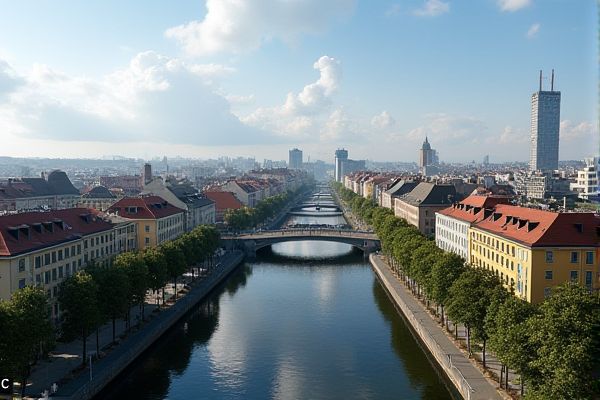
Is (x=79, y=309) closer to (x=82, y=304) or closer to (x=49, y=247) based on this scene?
(x=82, y=304)

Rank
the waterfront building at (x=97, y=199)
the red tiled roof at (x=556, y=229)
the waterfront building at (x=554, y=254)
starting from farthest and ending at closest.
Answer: the waterfront building at (x=97, y=199) < the red tiled roof at (x=556, y=229) < the waterfront building at (x=554, y=254)

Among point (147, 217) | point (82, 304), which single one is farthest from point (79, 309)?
point (147, 217)

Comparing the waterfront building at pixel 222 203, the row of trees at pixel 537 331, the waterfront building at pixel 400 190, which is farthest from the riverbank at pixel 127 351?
the waterfront building at pixel 400 190

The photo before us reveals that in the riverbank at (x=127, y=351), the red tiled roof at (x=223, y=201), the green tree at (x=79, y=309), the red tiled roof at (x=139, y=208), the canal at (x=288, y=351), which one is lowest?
the canal at (x=288, y=351)

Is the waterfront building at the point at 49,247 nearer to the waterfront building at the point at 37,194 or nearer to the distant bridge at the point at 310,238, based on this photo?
the distant bridge at the point at 310,238

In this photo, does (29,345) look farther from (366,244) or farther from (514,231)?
(366,244)

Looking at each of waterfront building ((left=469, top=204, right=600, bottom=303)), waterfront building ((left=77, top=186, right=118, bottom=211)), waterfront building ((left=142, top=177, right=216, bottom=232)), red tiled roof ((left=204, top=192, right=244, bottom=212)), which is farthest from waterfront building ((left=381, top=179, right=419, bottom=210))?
waterfront building ((left=469, top=204, right=600, bottom=303))

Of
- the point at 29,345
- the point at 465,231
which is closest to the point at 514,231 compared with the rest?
the point at 465,231
